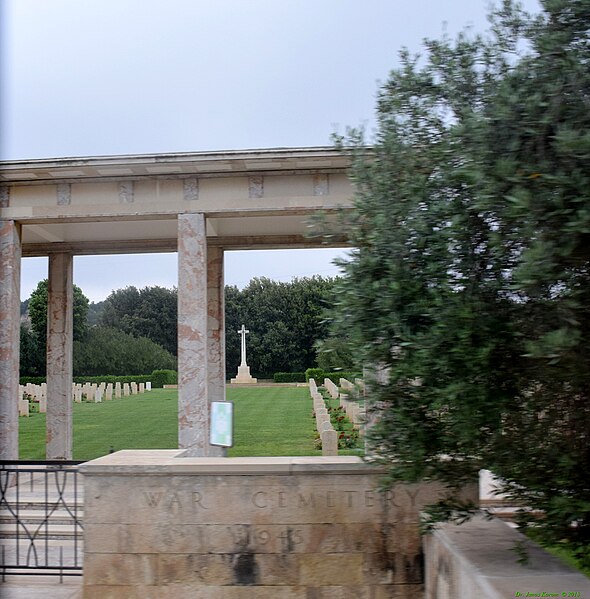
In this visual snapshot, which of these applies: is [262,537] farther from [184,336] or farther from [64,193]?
[64,193]

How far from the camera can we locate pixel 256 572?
566 cm

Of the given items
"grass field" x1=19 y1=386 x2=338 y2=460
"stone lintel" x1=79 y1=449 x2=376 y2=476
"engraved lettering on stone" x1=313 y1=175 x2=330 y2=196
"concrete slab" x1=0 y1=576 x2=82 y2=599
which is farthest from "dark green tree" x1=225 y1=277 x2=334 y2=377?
"stone lintel" x1=79 y1=449 x2=376 y2=476

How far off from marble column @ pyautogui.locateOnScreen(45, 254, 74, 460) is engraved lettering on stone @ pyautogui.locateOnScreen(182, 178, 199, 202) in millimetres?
4643

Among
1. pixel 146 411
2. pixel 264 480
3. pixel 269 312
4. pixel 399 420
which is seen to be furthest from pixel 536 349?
pixel 269 312

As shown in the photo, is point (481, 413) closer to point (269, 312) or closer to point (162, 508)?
point (162, 508)

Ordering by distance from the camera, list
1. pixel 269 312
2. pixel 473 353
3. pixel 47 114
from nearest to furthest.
A: pixel 473 353
pixel 47 114
pixel 269 312

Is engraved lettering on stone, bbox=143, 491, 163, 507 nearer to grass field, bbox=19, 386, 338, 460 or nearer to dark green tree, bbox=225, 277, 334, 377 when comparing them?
grass field, bbox=19, 386, 338, 460

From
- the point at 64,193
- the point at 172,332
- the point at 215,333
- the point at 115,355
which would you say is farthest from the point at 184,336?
the point at 172,332

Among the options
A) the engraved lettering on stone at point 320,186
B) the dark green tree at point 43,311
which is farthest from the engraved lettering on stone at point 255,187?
the dark green tree at point 43,311

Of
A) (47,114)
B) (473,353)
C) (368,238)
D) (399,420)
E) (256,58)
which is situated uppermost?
(256,58)

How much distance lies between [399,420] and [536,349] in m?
1.22

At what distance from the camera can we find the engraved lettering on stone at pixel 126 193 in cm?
1191

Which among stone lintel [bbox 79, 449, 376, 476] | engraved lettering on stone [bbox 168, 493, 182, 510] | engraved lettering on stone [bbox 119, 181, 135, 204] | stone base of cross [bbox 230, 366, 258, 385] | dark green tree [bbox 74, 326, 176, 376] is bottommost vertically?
stone base of cross [bbox 230, 366, 258, 385]

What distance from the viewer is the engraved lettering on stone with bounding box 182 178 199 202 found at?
11.8 metres
